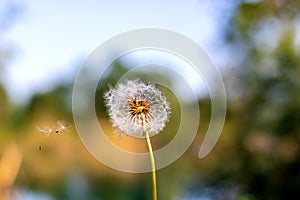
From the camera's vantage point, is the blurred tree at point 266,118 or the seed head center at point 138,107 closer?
the seed head center at point 138,107

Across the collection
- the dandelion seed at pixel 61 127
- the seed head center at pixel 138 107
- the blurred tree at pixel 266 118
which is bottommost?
the dandelion seed at pixel 61 127

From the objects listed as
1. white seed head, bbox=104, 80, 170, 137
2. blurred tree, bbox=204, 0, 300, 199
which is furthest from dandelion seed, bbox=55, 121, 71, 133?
blurred tree, bbox=204, 0, 300, 199

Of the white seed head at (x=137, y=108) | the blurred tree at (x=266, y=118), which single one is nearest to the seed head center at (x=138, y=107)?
the white seed head at (x=137, y=108)

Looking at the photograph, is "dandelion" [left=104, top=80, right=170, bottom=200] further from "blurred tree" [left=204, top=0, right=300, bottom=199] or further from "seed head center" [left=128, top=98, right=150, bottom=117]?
"blurred tree" [left=204, top=0, right=300, bottom=199]

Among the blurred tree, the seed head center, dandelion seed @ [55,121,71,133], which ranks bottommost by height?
dandelion seed @ [55,121,71,133]

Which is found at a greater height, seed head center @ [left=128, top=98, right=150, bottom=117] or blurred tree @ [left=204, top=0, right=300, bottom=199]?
blurred tree @ [left=204, top=0, right=300, bottom=199]

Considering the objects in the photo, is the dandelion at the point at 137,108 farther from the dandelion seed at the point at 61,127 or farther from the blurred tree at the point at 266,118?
the blurred tree at the point at 266,118

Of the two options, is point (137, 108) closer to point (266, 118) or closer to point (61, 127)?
point (61, 127)

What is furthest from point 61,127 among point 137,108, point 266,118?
point 266,118
